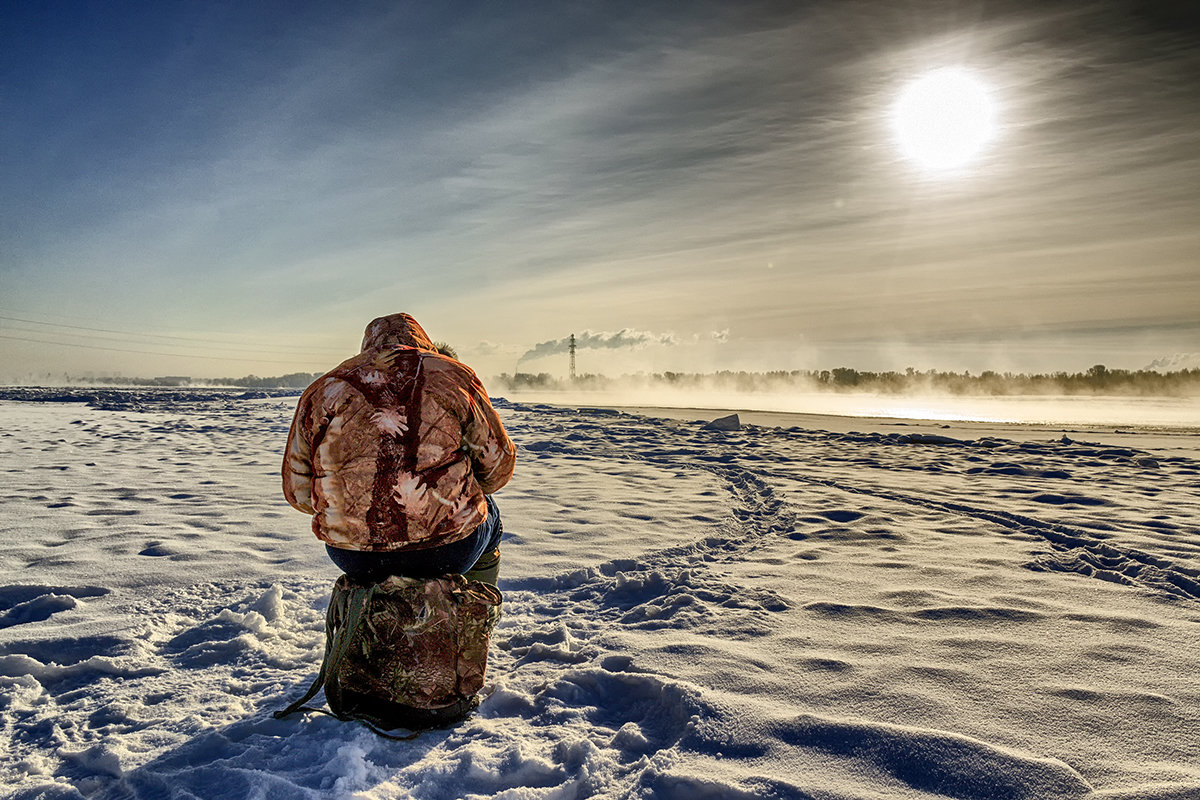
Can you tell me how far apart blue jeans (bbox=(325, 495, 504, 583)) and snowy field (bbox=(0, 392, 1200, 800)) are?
0.61 meters

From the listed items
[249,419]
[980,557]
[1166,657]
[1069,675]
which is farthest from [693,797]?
[249,419]

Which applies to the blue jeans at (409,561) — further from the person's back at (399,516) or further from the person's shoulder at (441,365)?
the person's shoulder at (441,365)

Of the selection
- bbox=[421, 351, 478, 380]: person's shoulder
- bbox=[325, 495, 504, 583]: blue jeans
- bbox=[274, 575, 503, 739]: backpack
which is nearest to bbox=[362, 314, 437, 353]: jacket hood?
bbox=[421, 351, 478, 380]: person's shoulder

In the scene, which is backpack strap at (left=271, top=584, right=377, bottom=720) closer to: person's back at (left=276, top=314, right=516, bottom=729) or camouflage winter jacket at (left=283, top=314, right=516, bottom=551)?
person's back at (left=276, top=314, right=516, bottom=729)

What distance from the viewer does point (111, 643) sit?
298 cm

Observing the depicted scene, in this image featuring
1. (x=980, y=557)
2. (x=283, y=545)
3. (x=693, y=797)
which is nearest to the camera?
(x=693, y=797)

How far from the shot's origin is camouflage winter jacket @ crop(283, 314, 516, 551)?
7.35 feet

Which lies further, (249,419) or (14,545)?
(249,419)

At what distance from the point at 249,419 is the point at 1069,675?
19544 mm

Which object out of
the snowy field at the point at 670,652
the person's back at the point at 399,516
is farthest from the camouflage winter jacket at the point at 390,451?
the snowy field at the point at 670,652

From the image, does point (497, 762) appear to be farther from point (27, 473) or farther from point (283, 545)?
point (27, 473)

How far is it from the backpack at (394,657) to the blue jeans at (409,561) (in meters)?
0.04

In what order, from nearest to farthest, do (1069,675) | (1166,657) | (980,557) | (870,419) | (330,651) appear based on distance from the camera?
(330,651) → (1069,675) → (1166,657) → (980,557) → (870,419)

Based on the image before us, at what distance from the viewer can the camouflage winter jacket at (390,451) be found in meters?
2.24
